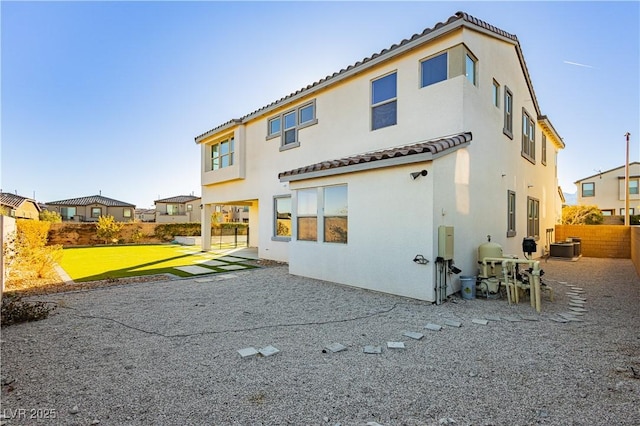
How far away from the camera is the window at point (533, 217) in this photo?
13.3 m

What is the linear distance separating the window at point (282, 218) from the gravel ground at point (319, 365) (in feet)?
20.5

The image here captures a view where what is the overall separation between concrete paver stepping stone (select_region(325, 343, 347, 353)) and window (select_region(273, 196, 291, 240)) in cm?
840

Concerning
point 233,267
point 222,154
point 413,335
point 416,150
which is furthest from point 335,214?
point 222,154

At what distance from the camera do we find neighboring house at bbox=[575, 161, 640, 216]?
3534cm

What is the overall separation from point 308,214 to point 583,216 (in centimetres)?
2624

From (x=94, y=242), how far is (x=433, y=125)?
82.1 ft

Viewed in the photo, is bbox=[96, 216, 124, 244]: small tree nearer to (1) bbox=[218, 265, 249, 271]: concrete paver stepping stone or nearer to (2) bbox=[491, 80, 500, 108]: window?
(1) bbox=[218, 265, 249, 271]: concrete paver stepping stone

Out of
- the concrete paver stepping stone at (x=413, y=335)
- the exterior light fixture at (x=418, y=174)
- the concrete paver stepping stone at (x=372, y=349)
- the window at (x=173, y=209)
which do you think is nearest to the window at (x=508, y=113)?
the exterior light fixture at (x=418, y=174)

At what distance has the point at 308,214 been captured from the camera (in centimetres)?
965

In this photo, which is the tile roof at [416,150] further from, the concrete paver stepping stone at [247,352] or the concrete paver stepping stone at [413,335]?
the concrete paver stepping stone at [247,352]

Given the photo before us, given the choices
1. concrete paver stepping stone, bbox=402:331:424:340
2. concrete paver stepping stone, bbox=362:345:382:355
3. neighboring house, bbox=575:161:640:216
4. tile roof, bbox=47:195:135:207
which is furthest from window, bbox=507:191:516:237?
tile roof, bbox=47:195:135:207

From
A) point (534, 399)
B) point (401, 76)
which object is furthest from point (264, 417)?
point (401, 76)

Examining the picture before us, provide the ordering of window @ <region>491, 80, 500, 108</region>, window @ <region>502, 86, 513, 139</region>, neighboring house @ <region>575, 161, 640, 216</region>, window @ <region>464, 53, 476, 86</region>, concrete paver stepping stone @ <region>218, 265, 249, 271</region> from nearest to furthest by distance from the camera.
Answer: window @ <region>464, 53, 476, 86</region>, window @ <region>491, 80, 500, 108</region>, window @ <region>502, 86, 513, 139</region>, concrete paver stepping stone @ <region>218, 265, 249, 271</region>, neighboring house @ <region>575, 161, 640, 216</region>

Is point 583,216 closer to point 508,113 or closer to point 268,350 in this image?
point 508,113
